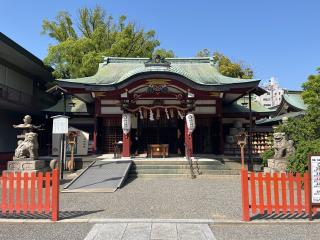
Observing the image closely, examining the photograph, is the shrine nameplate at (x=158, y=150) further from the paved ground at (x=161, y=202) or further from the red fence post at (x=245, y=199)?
the red fence post at (x=245, y=199)

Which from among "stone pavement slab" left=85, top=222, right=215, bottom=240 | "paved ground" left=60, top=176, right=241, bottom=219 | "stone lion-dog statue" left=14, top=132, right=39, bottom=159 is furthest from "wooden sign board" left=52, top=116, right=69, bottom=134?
"stone pavement slab" left=85, top=222, right=215, bottom=240

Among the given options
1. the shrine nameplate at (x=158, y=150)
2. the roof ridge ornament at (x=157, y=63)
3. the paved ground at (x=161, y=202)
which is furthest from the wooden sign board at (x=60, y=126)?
the roof ridge ornament at (x=157, y=63)

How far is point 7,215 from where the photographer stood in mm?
6262

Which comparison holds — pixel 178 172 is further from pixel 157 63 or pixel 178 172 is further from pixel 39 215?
pixel 39 215

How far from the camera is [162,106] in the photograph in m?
16.3

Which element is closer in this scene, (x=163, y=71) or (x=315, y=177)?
(x=315, y=177)

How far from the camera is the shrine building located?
1492 cm

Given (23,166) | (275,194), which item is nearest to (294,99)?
(275,194)

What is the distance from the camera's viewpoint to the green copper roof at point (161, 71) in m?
15.3

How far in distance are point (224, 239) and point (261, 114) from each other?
15.9m

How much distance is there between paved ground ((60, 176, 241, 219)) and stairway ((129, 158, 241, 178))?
1.79 m

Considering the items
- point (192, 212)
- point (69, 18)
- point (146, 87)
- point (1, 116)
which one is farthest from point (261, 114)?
point (69, 18)

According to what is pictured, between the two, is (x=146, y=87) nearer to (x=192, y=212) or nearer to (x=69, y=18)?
(x=192, y=212)

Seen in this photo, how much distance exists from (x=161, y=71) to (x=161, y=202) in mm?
8226
